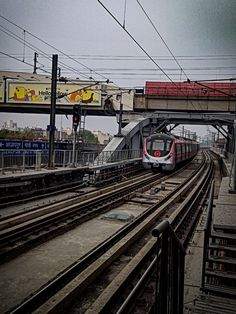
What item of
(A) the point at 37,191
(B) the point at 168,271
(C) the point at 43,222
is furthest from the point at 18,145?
(B) the point at 168,271

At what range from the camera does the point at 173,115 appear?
105ft

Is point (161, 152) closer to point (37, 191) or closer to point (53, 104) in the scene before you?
point (53, 104)

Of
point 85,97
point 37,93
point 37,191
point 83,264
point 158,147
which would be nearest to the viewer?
point 83,264

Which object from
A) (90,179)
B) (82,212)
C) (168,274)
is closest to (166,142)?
(90,179)

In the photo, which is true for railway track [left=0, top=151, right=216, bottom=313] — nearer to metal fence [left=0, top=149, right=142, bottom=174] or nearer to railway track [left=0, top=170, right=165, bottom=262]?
railway track [left=0, top=170, right=165, bottom=262]

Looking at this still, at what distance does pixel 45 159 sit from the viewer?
18547 millimetres

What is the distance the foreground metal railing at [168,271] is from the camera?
278 cm

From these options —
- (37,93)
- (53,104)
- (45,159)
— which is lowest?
(45,159)

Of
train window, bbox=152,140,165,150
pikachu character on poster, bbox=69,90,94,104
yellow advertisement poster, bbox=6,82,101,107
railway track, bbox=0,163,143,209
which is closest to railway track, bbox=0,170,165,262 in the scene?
railway track, bbox=0,163,143,209

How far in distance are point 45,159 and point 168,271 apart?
1628cm

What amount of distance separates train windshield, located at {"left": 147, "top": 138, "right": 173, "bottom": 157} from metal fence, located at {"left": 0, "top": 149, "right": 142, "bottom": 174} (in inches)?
121

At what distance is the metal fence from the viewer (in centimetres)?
1436

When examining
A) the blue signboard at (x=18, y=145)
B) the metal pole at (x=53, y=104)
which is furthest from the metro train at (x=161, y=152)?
the metal pole at (x=53, y=104)

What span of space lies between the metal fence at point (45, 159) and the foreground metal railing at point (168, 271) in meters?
11.3
